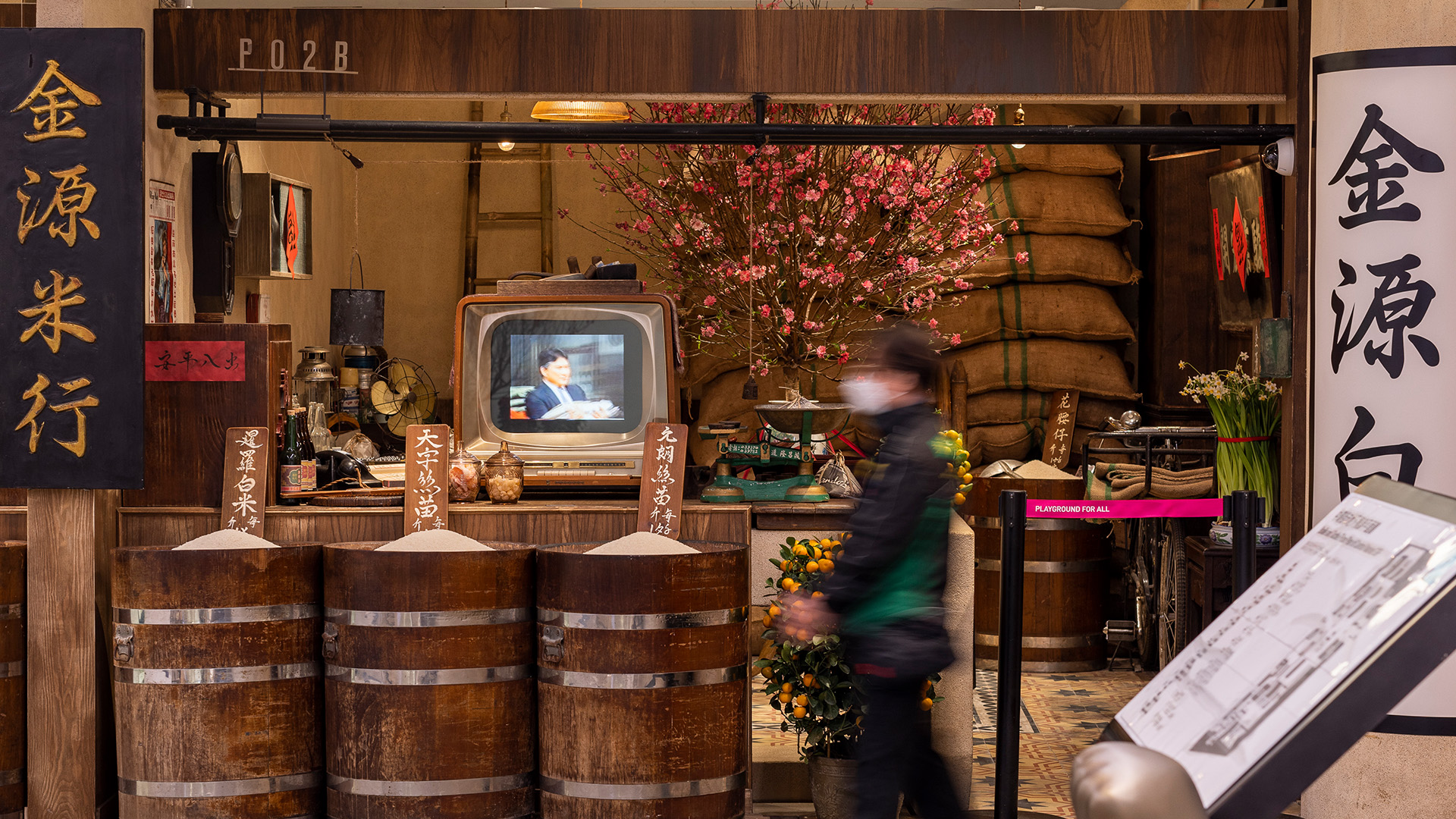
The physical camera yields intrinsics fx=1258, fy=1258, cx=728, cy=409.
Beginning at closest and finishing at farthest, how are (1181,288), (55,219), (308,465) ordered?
1. (55,219)
2. (308,465)
3. (1181,288)

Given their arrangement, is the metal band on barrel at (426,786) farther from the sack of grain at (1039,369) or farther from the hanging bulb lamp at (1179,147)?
the sack of grain at (1039,369)

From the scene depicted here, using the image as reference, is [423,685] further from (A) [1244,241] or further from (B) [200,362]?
(A) [1244,241]

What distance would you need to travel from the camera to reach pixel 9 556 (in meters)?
3.97

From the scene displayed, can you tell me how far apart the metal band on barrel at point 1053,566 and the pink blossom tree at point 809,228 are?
4.52 ft

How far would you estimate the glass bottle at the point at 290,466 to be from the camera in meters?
4.26

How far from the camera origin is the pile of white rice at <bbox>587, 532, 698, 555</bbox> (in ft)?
12.3

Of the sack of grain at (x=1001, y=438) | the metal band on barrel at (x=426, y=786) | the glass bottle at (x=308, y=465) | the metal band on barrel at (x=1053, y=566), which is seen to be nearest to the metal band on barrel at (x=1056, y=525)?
the metal band on barrel at (x=1053, y=566)

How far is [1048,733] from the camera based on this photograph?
5.11 m

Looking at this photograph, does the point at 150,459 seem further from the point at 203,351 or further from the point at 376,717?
the point at 376,717

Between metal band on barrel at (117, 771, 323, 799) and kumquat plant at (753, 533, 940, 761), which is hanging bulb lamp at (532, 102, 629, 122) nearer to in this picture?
kumquat plant at (753, 533, 940, 761)

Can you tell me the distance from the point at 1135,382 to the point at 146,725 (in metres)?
6.22

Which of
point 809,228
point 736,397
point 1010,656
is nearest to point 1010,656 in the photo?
point 1010,656

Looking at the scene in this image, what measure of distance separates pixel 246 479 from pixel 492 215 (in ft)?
16.7

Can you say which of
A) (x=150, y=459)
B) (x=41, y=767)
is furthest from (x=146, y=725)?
(x=150, y=459)
